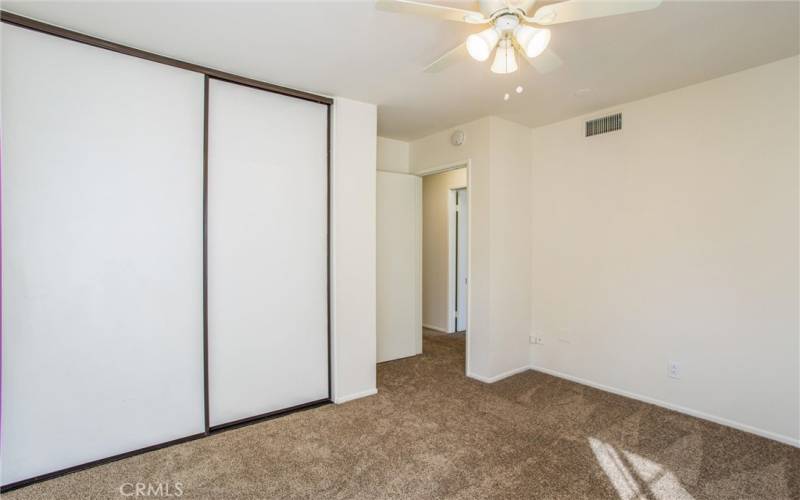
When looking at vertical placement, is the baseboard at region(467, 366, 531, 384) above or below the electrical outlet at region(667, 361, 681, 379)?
below

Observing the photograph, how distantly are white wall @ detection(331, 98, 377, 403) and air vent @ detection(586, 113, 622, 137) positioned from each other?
198cm

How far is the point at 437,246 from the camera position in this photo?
19.4 feet

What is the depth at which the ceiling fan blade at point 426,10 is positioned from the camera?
1589 millimetres

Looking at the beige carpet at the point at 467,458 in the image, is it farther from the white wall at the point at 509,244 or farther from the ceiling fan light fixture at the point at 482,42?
the ceiling fan light fixture at the point at 482,42

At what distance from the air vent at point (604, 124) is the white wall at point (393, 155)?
6.47 ft

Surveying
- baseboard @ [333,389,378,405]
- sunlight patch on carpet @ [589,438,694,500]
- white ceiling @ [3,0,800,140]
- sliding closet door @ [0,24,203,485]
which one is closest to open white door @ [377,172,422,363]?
baseboard @ [333,389,378,405]

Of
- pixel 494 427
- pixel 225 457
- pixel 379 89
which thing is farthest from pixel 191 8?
pixel 494 427

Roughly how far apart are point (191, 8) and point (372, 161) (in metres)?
1.69

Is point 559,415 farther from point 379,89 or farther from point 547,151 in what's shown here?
point 379,89

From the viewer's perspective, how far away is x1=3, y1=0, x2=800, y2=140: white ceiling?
2045 mm

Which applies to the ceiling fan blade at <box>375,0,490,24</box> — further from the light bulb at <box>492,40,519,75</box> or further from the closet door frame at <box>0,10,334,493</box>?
the closet door frame at <box>0,10,334,493</box>

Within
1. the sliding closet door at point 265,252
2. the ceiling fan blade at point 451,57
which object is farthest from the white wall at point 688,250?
the sliding closet door at point 265,252

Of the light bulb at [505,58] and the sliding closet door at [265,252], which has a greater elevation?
the light bulb at [505,58]

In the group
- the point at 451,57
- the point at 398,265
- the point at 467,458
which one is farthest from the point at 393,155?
the point at 467,458
